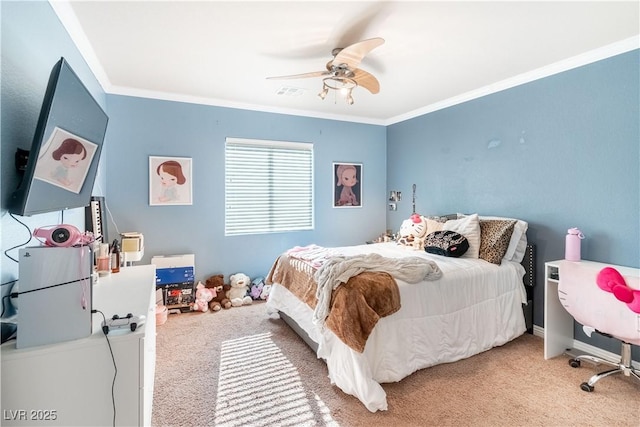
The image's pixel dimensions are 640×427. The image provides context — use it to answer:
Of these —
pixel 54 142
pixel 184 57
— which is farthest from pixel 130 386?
pixel 184 57

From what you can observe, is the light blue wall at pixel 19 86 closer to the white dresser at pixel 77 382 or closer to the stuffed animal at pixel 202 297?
the white dresser at pixel 77 382

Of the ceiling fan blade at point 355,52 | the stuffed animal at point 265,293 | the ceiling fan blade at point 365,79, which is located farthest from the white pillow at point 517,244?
the stuffed animal at point 265,293

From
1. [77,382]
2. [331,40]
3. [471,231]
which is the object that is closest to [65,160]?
[77,382]

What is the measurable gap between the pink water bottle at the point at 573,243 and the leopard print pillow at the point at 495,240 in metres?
0.43

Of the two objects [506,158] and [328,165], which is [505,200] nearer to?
[506,158]

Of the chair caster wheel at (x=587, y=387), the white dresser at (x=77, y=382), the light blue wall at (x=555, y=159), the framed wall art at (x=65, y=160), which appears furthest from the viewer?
the light blue wall at (x=555, y=159)

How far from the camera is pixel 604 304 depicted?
2.04m

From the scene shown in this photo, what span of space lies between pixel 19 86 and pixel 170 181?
2294 mm

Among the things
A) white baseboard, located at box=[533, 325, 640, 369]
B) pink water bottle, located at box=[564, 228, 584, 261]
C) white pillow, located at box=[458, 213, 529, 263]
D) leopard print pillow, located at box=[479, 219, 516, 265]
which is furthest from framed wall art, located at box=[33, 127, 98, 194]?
white baseboard, located at box=[533, 325, 640, 369]

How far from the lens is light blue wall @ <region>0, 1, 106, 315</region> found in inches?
49.8

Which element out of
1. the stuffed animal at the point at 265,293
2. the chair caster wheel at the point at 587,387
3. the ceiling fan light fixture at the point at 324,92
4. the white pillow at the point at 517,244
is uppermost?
the ceiling fan light fixture at the point at 324,92

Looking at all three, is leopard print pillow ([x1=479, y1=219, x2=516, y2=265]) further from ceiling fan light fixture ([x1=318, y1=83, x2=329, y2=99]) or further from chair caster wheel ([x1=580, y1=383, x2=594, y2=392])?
ceiling fan light fixture ([x1=318, y1=83, x2=329, y2=99])

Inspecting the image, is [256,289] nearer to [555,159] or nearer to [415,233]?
[415,233]

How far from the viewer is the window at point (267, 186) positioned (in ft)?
13.2
